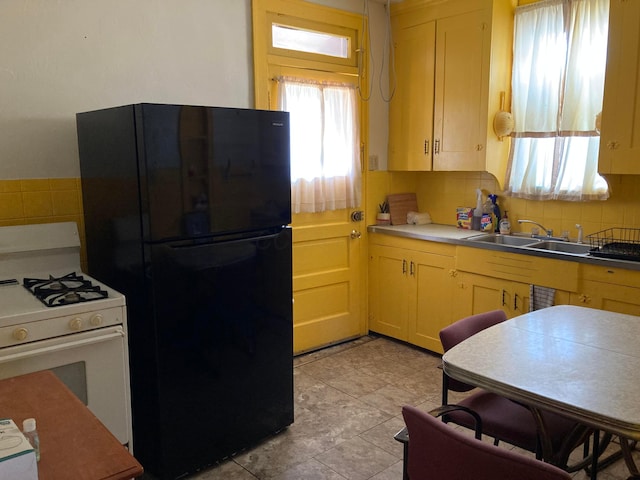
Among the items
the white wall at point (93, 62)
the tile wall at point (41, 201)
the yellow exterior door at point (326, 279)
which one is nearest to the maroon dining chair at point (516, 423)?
the yellow exterior door at point (326, 279)

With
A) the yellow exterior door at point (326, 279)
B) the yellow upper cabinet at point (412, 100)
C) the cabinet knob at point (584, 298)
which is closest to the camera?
the cabinet knob at point (584, 298)

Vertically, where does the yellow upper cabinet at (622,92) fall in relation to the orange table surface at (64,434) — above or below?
above

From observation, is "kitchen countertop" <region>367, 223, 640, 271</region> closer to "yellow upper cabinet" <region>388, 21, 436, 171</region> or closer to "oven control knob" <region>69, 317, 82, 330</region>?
"yellow upper cabinet" <region>388, 21, 436, 171</region>

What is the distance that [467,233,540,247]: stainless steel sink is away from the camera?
3.58 metres

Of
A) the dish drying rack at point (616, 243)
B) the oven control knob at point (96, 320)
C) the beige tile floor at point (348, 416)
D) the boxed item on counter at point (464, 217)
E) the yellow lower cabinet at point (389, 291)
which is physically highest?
the boxed item on counter at point (464, 217)

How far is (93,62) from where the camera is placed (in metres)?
2.70

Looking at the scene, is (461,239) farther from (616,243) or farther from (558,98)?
(558,98)

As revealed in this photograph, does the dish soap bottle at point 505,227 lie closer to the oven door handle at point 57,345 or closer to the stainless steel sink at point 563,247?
the stainless steel sink at point 563,247

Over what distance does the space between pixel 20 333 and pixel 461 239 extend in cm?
262

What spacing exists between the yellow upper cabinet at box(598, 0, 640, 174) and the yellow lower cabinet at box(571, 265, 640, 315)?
1.85 feet

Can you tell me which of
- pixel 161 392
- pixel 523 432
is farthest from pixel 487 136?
pixel 161 392

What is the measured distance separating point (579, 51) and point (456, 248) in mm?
1449

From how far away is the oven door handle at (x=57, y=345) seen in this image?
192 cm

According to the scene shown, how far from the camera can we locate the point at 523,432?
1852 mm
